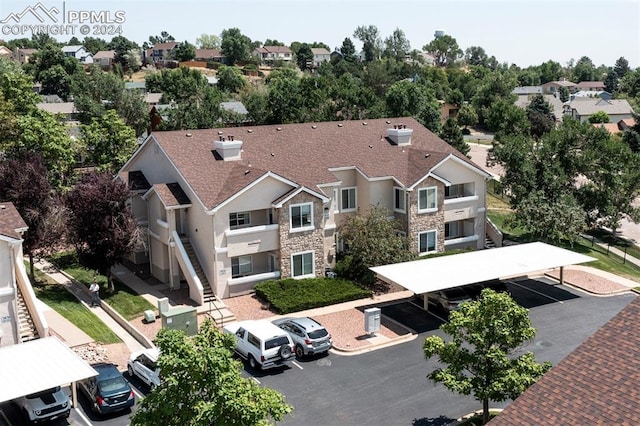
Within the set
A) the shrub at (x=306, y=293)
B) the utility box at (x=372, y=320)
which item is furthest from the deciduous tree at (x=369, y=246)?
the utility box at (x=372, y=320)

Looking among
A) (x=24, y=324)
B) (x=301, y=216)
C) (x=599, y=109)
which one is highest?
(x=599, y=109)

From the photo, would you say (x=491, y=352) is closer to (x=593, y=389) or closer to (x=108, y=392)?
(x=593, y=389)

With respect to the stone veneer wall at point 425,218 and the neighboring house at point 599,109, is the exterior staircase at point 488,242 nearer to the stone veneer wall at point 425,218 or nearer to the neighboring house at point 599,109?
the stone veneer wall at point 425,218

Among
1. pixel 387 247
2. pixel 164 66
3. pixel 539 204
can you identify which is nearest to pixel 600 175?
pixel 539 204

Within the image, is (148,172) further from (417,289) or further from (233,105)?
(233,105)

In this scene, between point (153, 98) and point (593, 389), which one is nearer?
point (593, 389)

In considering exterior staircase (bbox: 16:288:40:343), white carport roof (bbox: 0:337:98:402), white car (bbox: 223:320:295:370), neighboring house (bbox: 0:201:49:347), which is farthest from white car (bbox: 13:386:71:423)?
white car (bbox: 223:320:295:370)

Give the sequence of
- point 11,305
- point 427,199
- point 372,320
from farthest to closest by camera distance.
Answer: point 427,199 < point 372,320 < point 11,305

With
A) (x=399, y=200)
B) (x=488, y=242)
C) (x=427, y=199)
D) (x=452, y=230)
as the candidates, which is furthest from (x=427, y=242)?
(x=488, y=242)

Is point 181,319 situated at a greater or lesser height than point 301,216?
lesser
